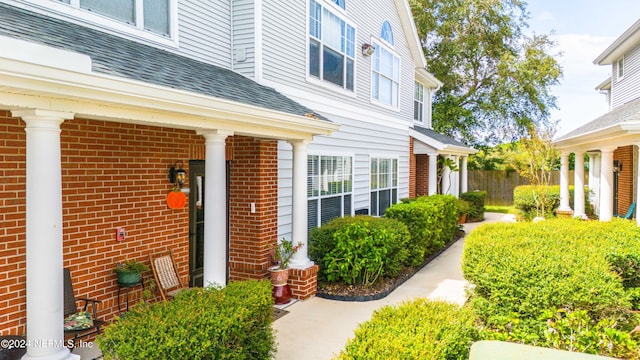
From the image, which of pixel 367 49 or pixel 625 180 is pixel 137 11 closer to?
pixel 367 49

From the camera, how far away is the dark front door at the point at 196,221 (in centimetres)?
708

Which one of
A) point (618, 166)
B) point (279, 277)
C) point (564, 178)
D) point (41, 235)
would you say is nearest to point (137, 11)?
point (41, 235)

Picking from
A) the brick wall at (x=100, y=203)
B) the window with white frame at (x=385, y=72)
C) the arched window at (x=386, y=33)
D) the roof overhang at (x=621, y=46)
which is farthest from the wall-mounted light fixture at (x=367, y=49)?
the roof overhang at (x=621, y=46)

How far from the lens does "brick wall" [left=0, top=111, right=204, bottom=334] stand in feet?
15.2

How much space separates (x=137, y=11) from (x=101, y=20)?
0.66 m

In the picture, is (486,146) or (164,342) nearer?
(164,342)

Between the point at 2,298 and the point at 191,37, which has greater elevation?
the point at 191,37

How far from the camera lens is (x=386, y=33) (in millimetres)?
13320

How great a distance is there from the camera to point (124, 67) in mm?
4527

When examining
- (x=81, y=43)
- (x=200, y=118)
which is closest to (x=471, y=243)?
(x=200, y=118)

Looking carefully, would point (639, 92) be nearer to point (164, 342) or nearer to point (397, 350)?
point (397, 350)

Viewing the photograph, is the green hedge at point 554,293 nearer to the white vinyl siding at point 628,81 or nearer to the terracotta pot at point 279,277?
the terracotta pot at point 279,277

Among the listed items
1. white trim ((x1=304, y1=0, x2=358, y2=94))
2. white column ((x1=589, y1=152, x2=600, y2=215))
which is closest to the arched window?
white trim ((x1=304, y1=0, x2=358, y2=94))

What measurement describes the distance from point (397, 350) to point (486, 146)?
25.7 m
